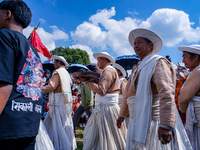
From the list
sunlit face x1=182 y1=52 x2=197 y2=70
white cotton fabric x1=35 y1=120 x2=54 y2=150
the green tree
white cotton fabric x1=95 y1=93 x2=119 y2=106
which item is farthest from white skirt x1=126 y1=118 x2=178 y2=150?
the green tree

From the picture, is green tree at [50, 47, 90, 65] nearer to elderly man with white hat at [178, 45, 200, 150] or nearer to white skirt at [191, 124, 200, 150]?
elderly man with white hat at [178, 45, 200, 150]

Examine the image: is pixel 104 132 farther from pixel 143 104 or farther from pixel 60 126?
pixel 143 104

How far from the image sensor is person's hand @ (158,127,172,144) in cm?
181

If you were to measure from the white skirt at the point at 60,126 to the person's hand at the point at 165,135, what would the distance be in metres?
2.94

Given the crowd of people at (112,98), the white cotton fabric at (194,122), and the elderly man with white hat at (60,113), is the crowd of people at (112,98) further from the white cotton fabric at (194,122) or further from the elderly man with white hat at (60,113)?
the elderly man with white hat at (60,113)

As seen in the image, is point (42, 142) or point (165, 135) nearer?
point (165, 135)

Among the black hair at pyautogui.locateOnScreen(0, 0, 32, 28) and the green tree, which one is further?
the green tree

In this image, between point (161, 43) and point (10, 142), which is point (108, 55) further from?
point (10, 142)

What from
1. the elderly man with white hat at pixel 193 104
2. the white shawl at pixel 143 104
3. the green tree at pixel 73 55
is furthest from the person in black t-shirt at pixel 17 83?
the green tree at pixel 73 55

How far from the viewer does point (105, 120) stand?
143 inches

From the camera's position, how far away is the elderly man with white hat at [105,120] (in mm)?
3543

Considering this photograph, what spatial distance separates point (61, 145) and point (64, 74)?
1789mm

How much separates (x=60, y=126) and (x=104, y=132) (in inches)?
50.8

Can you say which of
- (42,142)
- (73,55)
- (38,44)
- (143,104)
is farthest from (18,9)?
(73,55)
